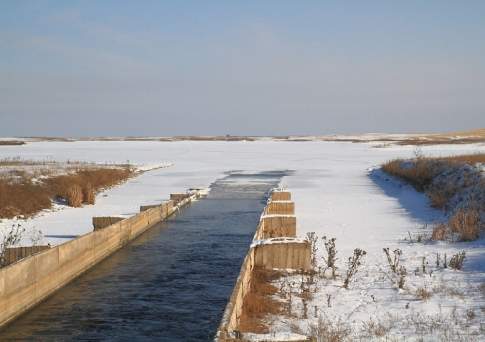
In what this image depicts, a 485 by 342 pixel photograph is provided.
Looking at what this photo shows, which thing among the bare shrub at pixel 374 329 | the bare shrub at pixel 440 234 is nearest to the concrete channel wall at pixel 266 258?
the bare shrub at pixel 374 329

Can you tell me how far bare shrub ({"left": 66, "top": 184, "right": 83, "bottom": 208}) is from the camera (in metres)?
→ 20.9

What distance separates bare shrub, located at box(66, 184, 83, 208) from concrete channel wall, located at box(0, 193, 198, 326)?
7060mm

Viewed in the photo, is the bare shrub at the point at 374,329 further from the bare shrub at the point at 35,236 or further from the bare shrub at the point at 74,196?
the bare shrub at the point at 74,196

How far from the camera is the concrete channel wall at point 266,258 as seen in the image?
22.2 ft

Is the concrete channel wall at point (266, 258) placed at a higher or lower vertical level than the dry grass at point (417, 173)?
lower

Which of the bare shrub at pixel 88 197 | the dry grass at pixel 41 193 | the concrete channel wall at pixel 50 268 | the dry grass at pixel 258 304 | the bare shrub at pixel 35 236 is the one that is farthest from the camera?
the bare shrub at pixel 88 197

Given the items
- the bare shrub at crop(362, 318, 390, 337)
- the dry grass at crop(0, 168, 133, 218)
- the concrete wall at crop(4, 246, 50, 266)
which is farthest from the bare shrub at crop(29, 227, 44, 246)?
the bare shrub at crop(362, 318, 390, 337)

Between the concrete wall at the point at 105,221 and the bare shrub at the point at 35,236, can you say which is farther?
the concrete wall at the point at 105,221

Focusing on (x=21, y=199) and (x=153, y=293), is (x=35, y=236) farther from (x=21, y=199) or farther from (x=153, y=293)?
(x=153, y=293)

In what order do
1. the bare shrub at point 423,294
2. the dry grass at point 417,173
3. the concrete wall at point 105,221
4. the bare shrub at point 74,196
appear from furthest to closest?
the dry grass at point 417,173 < the bare shrub at point 74,196 < the concrete wall at point 105,221 < the bare shrub at point 423,294

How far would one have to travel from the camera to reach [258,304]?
8469mm

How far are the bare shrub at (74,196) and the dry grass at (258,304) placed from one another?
38.8ft

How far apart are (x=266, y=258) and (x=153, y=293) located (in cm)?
231

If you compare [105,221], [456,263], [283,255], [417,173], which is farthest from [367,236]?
[417,173]
